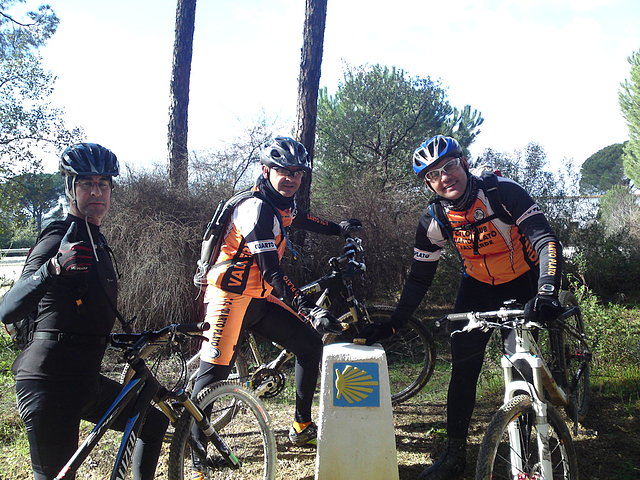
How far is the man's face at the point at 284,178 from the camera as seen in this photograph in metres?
3.86

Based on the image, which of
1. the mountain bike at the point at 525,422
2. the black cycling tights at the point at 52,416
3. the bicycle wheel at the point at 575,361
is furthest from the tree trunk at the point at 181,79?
the mountain bike at the point at 525,422

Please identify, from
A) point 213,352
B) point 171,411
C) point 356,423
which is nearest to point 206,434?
point 171,411

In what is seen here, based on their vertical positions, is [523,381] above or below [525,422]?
above

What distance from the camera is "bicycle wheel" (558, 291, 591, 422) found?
3.90 metres

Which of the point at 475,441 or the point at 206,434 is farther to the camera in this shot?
the point at 475,441

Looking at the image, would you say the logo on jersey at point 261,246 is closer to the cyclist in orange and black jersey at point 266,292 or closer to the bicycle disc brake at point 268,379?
the cyclist in orange and black jersey at point 266,292

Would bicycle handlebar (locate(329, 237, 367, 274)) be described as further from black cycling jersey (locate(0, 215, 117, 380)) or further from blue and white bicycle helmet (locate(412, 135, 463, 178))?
black cycling jersey (locate(0, 215, 117, 380))

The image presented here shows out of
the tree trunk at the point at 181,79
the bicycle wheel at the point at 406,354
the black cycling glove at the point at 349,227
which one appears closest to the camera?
the black cycling glove at the point at 349,227

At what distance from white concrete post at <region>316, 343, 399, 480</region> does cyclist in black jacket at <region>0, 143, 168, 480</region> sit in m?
1.15

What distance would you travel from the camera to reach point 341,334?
4.91m

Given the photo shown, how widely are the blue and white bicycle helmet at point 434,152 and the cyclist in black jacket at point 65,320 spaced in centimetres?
198

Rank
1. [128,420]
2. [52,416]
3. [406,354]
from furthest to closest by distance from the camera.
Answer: [406,354] → [128,420] → [52,416]

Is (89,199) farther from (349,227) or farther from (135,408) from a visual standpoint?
(349,227)

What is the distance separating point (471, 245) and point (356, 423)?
1.41m
